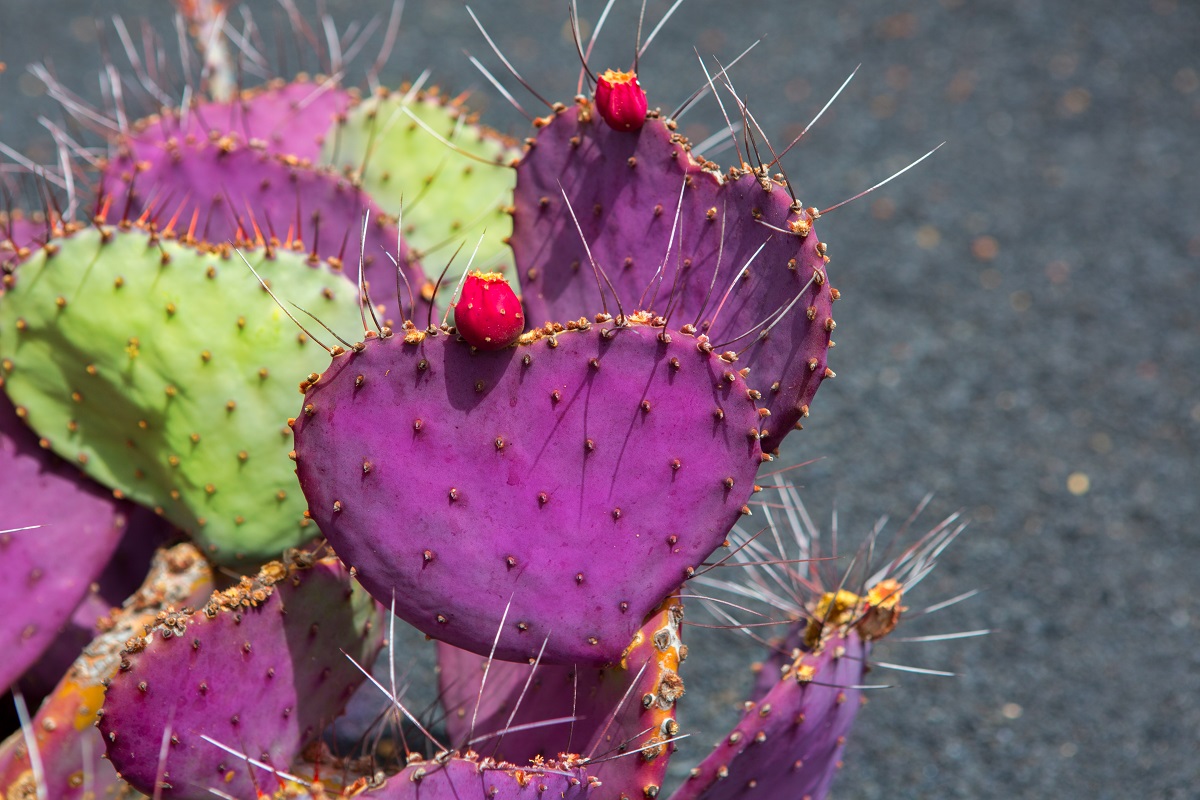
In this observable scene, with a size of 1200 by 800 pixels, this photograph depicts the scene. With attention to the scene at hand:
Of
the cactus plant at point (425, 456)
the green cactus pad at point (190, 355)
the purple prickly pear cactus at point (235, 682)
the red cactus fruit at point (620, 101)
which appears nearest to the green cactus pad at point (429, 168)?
the cactus plant at point (425, 456)

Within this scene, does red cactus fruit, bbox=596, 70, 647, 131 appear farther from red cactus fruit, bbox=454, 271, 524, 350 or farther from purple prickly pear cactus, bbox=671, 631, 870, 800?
purple prickly pear cactus, bbox=671, 631, 870, 800

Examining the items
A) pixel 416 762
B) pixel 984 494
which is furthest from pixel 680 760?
pixel 416 762

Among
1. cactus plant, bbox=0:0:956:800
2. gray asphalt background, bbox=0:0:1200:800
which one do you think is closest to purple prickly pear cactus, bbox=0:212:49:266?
cactus plant, bbox=0:0:956:800

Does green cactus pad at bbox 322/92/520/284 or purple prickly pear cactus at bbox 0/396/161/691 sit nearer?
purple prickly pear cactus at bbox 0/396/161/691

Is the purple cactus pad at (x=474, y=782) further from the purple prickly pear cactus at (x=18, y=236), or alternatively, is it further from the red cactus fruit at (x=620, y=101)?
the purple prickly pear cactus at (x=18, y=236)

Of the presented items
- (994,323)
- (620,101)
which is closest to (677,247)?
(620,101)

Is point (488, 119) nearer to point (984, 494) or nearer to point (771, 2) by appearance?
point (771, 2)
